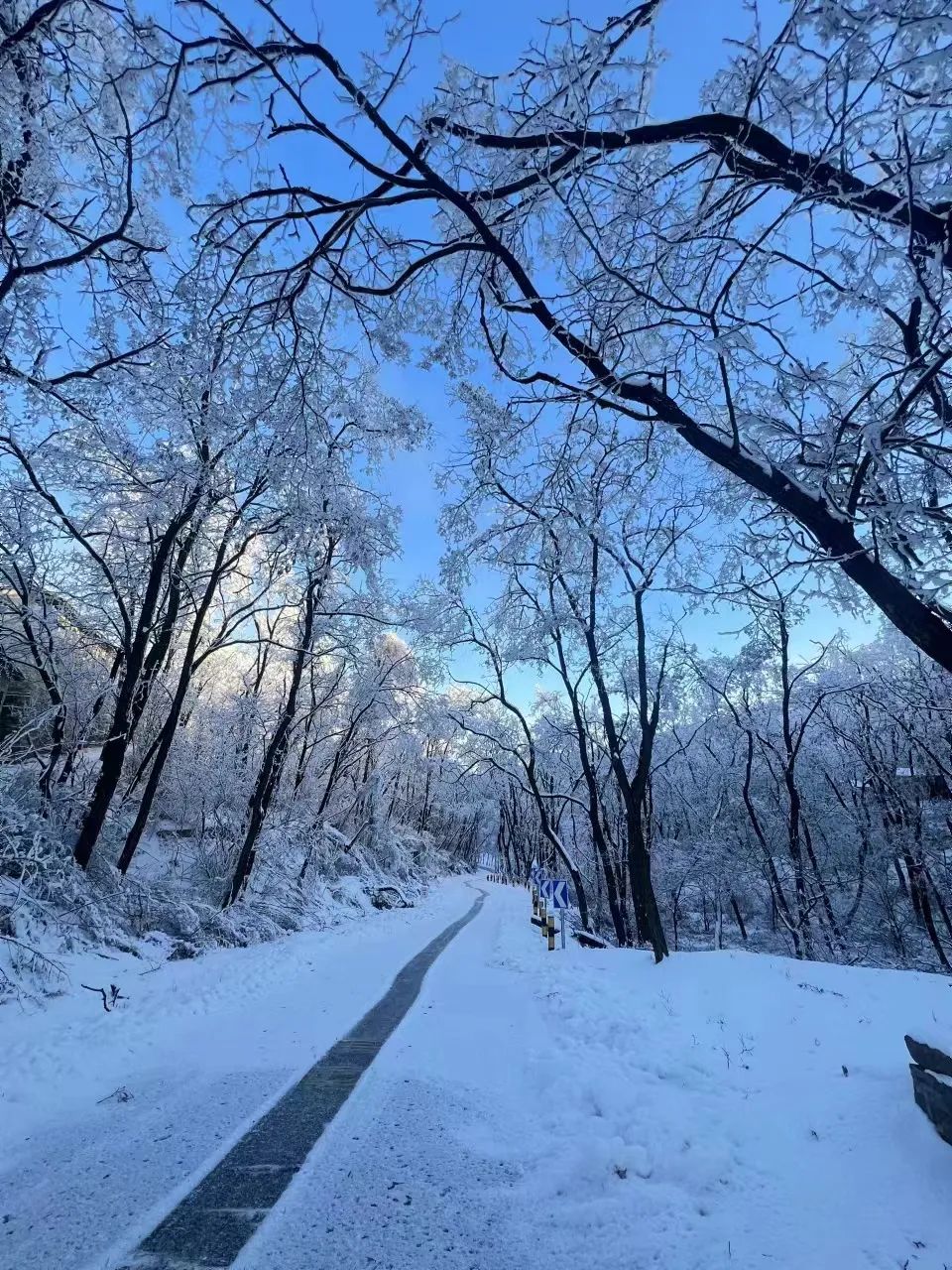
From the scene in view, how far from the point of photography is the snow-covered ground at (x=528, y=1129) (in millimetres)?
2822

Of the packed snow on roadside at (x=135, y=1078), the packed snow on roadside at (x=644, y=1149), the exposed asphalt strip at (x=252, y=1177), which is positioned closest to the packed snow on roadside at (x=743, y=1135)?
the packed snow on roadside at (x=644, y=1149)

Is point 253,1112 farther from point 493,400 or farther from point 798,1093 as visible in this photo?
point 493,400

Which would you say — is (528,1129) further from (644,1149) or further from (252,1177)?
(252,1177)

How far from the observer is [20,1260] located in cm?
257

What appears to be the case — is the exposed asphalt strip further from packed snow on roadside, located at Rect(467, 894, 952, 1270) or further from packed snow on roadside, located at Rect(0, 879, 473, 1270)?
packed snow on roadside, located at Rect(467, 894, 952, 1270)

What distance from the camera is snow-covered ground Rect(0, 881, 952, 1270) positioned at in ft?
9.26

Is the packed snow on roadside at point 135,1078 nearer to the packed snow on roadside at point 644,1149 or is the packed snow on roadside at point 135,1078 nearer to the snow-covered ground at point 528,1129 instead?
the snow-covered ground at point 528,1129

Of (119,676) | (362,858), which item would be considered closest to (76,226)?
(119,676)

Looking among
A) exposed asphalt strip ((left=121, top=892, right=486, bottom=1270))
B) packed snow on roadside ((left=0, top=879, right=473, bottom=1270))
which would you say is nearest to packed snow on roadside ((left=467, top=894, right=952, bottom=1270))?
exposed asphalt strip ((left=121, top=892, right=486, bottom=1270))

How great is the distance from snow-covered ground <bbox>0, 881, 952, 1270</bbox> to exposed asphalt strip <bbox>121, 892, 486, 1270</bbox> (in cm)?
12

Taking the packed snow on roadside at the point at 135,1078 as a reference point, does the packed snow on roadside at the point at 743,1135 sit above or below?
above

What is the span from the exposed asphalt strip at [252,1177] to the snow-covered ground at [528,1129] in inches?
4.6

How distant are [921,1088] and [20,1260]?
5138 millimetres

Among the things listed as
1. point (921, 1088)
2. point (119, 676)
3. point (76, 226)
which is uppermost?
point (76, 226)
